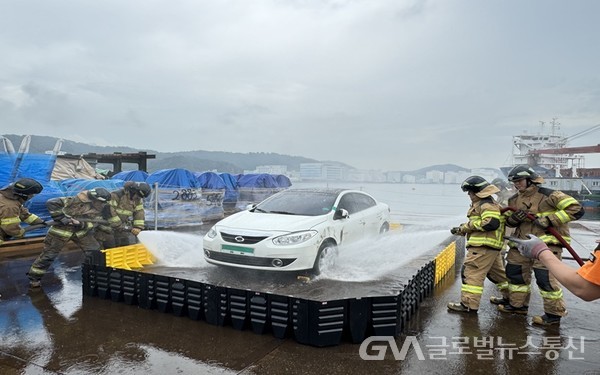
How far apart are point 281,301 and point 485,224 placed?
265 centimetres

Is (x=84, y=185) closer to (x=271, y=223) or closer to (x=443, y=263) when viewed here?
(x=271, y=223)

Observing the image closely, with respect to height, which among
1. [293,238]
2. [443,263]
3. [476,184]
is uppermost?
[476,184]

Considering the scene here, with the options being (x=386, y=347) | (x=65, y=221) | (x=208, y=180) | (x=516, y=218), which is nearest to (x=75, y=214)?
(x=65, y=221)

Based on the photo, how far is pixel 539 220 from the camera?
4.48 meters

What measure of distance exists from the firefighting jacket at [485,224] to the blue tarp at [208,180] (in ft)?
45.0

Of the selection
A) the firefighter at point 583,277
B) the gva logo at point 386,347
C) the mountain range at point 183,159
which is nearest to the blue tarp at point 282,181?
the mountain range at point 183,159

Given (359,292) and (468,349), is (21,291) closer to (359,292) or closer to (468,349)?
(359,292)

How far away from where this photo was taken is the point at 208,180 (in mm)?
17594

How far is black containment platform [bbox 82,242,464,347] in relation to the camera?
388 cm

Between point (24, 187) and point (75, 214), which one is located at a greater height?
point (24, 187)

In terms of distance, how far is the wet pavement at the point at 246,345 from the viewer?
343cm

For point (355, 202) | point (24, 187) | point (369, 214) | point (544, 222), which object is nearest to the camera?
point (544, 222)

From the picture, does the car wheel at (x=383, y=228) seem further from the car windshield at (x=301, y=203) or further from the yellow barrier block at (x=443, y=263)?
the car windshield at (x=301, y=203)

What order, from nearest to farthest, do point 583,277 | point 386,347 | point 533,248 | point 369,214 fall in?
point 583,277
point 533,248
point 386,347
point 369,214
